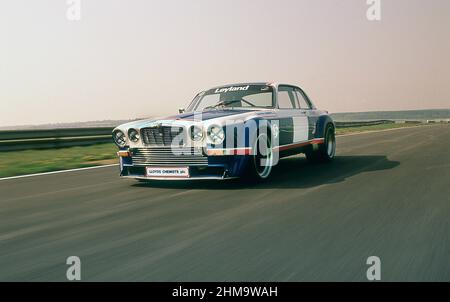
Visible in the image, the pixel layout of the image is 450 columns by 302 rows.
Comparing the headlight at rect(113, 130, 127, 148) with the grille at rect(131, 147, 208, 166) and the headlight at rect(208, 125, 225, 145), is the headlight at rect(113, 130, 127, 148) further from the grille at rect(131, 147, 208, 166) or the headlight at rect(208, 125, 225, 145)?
the headlight at rect(208, 125, 225, 145)

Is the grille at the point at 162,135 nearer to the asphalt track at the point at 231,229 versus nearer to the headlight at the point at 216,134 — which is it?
the headlight at the point at 216,134

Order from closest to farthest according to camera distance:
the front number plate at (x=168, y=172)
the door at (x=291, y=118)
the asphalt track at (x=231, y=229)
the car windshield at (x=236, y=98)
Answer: the asphalt track at (x=231, y=229), the front number plate at (x=168, y=172), the door at (x=291, y=118), the car windshield at (x=236, y=98)

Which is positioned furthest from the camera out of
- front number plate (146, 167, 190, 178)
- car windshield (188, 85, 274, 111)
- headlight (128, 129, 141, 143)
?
car windshield (188, 85, 274, 111)

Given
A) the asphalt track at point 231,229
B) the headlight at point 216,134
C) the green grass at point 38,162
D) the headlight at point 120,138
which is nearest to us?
the asphalt track at point 231,229

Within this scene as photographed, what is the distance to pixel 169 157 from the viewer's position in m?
6.78

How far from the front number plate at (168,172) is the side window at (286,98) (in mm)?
2319

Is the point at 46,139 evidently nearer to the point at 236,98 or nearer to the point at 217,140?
the point at 236,98

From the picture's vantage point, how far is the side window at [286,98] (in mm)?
8448

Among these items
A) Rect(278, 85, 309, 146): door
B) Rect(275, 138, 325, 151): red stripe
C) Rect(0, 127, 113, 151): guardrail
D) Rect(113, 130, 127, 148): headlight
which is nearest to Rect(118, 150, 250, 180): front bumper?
Rect(113, 130, 127, 148): headlight

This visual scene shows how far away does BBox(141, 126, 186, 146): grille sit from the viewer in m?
6.73

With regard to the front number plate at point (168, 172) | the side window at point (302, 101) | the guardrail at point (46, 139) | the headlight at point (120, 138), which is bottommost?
the guardrail at point (46, 139)

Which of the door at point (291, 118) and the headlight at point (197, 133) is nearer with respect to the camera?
the headlight at point (197, 133)

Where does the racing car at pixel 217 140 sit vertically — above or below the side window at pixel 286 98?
below

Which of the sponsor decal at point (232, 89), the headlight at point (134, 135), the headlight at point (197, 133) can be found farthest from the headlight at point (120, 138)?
the sponsor decal at point (232, 89)
